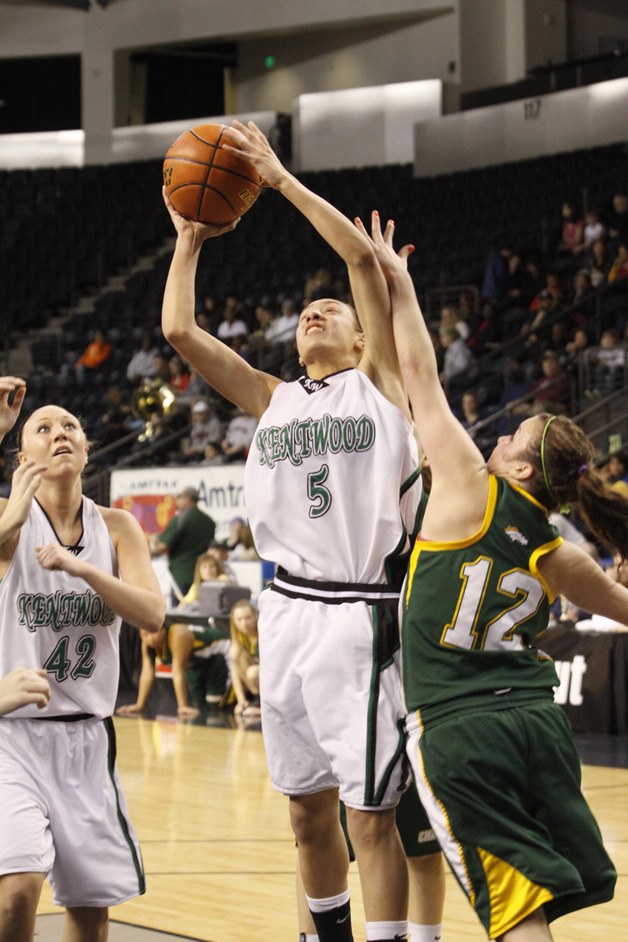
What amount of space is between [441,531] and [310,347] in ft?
2.99

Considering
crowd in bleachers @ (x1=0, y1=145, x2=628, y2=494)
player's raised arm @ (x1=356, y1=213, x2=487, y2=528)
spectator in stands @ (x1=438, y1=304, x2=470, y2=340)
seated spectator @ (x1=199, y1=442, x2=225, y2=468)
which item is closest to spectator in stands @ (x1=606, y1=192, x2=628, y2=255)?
crowd in bleachers @ (x1=0, y1=145, x2=628, y2=494)

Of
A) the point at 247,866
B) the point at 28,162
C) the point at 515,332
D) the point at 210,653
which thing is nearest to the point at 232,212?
the point at 247,866

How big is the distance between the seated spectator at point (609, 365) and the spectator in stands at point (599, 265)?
1308 millimetres

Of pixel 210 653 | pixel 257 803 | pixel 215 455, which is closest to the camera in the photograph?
pixel 257 803

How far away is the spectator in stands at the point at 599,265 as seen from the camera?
13.6 m

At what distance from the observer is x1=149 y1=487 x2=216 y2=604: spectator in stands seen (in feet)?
37.8

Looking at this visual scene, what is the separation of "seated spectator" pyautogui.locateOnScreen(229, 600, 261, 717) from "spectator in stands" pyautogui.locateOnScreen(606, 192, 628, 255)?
21.3 ft

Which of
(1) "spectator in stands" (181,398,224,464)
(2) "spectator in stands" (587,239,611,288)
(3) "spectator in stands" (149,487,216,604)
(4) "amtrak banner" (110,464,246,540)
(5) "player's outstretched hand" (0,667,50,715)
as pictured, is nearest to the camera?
(5) "player's outstretched hand" (0,667,50,715)

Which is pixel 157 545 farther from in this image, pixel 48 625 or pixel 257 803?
pixel 48 625

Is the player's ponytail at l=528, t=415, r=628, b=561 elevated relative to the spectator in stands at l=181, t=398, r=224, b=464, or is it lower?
elevated

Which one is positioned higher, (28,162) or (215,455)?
(28,162)

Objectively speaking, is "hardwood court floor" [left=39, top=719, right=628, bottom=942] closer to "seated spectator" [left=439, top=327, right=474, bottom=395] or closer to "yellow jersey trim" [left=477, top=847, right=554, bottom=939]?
"yellow jersey trim" [left=477, top=847, right=554, bottom=939]

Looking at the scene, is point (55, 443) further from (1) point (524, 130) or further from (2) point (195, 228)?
(1) point (524, 130)

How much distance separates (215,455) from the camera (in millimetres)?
13133
